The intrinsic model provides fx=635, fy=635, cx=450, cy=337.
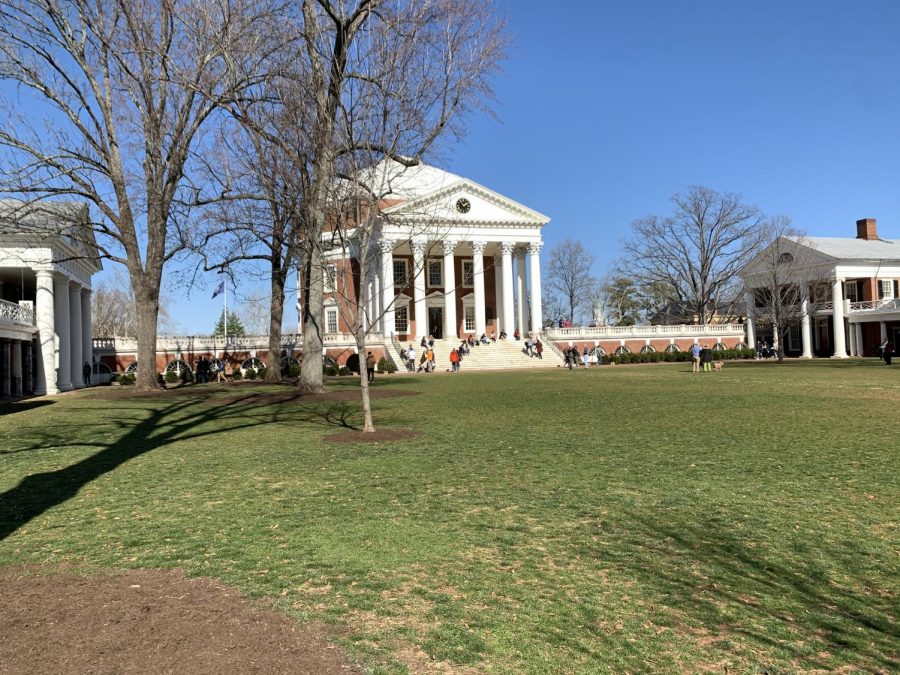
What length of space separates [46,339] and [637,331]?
1740 inches

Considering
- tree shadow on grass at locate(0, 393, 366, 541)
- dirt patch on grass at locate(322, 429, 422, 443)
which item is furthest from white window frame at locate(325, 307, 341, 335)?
dirt patch on grass at locate(322, 429, 422, 443)

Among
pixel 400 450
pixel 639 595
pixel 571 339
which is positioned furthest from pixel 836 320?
pixel 639 595

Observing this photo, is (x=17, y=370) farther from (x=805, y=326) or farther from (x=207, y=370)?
(x=805, y=326)

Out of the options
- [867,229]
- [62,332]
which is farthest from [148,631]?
[867,229]

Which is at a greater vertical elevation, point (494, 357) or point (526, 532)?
point (494, 357)

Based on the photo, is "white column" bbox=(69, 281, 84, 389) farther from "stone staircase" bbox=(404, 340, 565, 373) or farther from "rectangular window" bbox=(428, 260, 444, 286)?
"rectangular window" bbox=(428, 260, 444, 286)

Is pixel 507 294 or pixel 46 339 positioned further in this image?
pixel 507 294

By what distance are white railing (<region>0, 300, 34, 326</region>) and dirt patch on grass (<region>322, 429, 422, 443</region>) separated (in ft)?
67.0

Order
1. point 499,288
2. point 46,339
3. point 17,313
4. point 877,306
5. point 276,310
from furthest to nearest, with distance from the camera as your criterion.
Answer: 1. point 499,288
2. point 877,306
3. point 276,310
4. point 46,339
5. point 17,313

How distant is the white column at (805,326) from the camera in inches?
2039

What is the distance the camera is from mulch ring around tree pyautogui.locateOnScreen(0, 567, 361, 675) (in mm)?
3461

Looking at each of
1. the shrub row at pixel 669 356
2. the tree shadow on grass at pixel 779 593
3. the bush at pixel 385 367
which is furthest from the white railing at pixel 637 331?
the tree shadow on grass at pixel 779 593

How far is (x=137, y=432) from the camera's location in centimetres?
1344

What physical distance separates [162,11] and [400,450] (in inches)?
779
